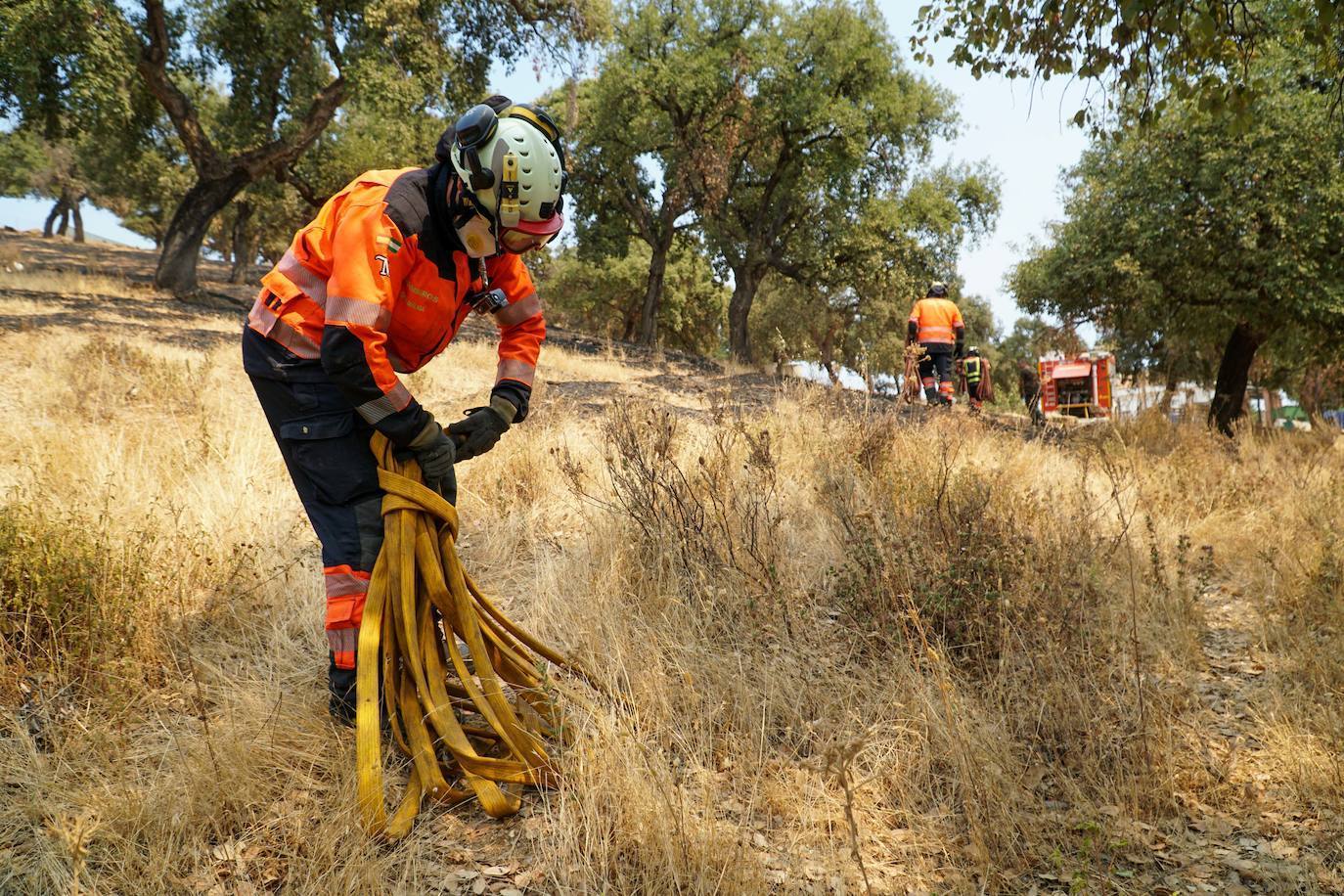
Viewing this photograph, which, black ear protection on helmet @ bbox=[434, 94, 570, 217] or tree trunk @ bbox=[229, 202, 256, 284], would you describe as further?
tree trunk @ bbox=[229, 202, 256, 284]

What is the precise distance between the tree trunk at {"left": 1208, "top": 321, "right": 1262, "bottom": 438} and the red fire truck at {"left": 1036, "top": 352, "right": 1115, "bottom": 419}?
491 cm

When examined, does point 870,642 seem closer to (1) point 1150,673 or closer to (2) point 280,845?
(1) point 1150,673

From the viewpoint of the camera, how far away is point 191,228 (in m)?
16.0

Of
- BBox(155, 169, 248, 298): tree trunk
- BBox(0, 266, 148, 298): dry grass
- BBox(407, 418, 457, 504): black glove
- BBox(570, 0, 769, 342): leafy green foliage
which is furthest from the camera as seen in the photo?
BBox(570, 0, 769, 342): leafy green foliage

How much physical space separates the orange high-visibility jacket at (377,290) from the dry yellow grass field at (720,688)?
126 centimetres

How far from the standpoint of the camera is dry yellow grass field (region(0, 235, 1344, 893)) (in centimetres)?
232

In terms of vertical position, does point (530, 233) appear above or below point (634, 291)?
below

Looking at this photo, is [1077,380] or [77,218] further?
[77,218]

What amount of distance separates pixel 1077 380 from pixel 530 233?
21107 millimetres

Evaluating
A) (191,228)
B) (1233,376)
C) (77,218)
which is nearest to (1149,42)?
(1233,376)

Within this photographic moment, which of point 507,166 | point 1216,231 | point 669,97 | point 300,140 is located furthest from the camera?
point 669,97

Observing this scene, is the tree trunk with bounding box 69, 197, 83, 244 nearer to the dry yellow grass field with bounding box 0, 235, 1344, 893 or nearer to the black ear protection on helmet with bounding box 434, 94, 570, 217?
the dry yellow grass field with bounding box 0, 235, 1344, 893

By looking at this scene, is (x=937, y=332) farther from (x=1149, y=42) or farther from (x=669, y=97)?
(x=669, y=97)

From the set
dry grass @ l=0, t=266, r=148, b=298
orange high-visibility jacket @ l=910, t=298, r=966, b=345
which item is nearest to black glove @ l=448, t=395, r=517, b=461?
orange high-visibility jacket @ l=910, t=298, r=966, b=345
